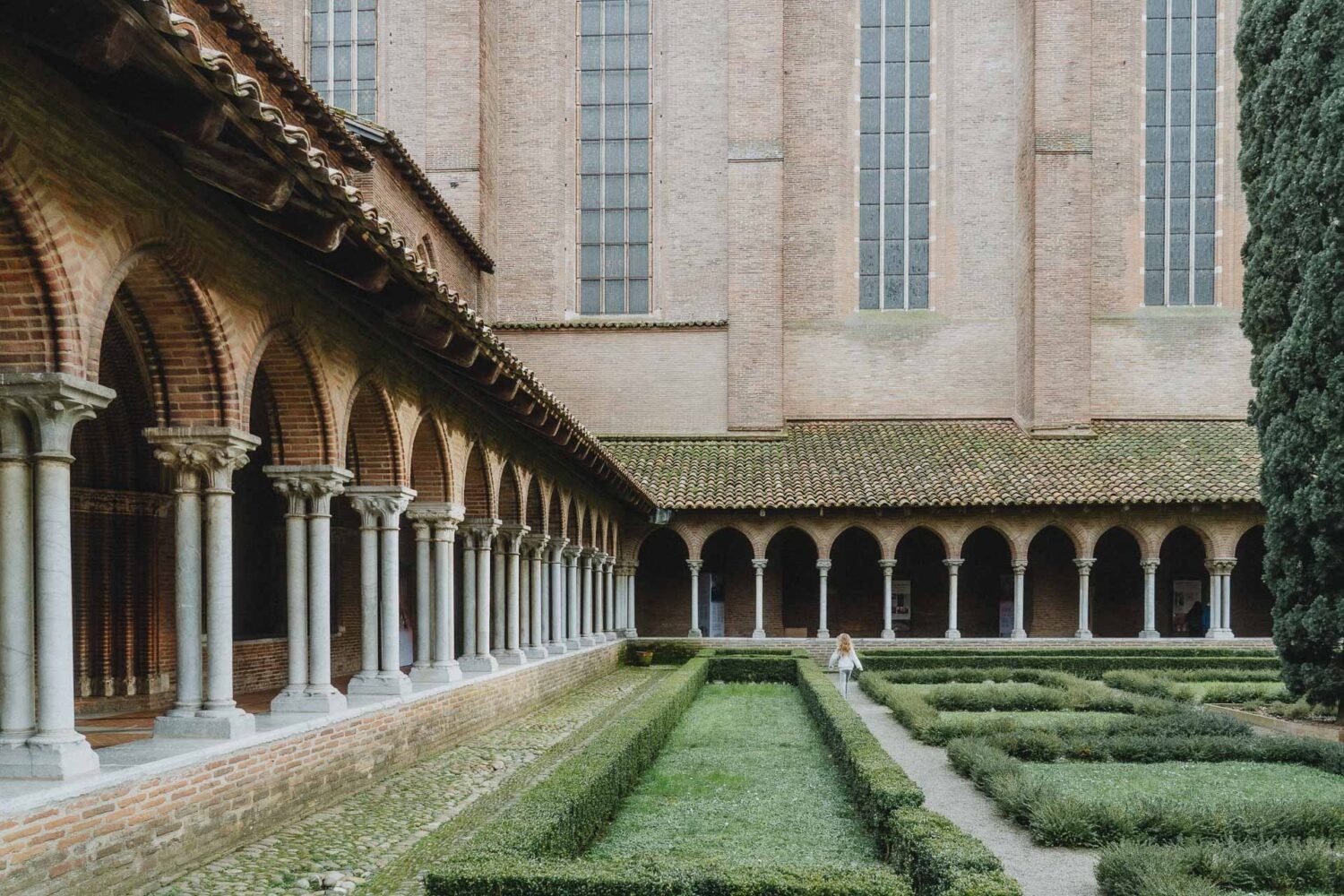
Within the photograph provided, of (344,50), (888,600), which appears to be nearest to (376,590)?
(888,600)

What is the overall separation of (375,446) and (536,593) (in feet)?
25.9

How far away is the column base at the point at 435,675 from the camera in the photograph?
1300 cm

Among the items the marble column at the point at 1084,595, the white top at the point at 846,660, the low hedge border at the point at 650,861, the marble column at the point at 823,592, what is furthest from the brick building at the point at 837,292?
the low hedge border at the point at 650,861

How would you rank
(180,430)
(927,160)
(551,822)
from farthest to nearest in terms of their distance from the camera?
(927,160)
(180,430)
(551,822)

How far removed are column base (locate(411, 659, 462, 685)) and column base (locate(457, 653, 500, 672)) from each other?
1531 millimetres

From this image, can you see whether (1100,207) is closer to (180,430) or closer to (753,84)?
(753,84)

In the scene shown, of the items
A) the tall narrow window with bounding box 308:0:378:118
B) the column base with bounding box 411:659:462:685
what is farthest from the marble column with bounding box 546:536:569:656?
the tall narrow window with bounding box 308:0:378:118

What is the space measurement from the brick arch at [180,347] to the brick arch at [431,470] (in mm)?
4975

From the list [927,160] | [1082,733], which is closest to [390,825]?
[1082,733]

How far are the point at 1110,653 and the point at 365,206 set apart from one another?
20.5 meters

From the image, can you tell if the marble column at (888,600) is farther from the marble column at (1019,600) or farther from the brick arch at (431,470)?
the brick arch at (431,470)

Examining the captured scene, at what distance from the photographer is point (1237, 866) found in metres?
7.61

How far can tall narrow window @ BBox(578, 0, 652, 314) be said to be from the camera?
99.9 ft

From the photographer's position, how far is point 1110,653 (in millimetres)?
23766
